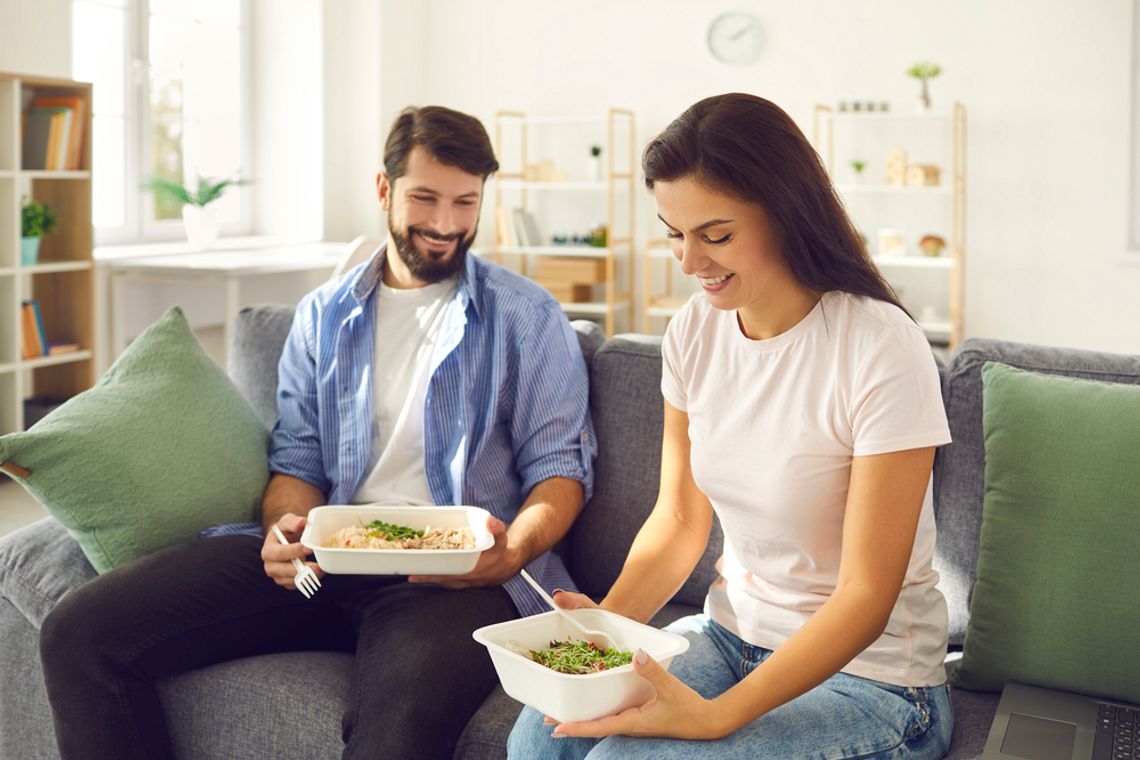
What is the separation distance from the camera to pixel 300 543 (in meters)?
1.64

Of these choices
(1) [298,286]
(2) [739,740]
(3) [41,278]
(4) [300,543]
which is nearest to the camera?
(2) [739,740]

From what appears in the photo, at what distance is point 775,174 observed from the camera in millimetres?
1290

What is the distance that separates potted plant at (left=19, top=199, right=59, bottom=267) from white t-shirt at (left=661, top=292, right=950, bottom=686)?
10.9ft

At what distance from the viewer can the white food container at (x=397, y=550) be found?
1525 millimetres

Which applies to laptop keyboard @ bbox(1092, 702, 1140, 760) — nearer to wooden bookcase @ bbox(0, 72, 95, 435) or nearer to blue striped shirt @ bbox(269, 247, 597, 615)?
blue striped shirt @ bbox(269, 247, 597, 615)

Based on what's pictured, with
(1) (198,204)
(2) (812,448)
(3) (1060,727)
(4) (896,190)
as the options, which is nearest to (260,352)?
(2) (812,448)

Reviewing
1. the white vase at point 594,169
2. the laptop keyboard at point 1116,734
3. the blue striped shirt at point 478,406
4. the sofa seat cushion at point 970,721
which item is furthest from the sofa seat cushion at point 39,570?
the white vase at point 594,169

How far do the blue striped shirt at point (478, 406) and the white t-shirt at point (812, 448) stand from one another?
0.43 meters

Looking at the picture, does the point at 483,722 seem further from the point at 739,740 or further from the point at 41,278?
the point at 41,278

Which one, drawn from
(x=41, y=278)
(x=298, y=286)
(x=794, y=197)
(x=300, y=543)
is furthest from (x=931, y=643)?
(x=298, y=286)

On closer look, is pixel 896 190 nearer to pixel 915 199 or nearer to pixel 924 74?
pixel 915 199

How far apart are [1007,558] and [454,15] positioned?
212 inches

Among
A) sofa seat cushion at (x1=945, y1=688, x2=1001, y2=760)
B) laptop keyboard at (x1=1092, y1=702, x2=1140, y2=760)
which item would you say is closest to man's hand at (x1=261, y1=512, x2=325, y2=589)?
sofa seat cushion at (x1=945, y1=688, x2=1001, y2=760)

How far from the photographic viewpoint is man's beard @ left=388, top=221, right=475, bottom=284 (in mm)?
1961
